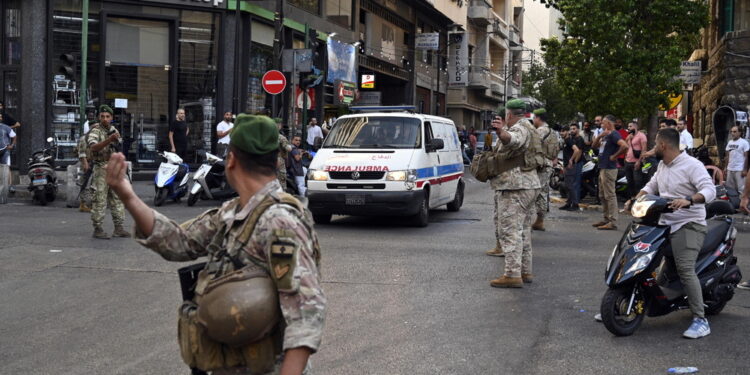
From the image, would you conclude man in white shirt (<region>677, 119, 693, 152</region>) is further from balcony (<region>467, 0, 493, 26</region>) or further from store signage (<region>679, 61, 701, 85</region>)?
balcony (<region>467, 0, 493, 26</region>)

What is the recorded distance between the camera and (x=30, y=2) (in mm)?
21203

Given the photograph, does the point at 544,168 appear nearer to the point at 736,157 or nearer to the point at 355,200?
the point at 355,200

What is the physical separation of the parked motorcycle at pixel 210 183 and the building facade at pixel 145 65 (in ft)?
12.9

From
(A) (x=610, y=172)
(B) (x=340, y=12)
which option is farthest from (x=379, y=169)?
(B) (x=340, y=12)

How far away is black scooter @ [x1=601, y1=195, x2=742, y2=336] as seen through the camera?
6.37 meters

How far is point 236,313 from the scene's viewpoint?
2662 millimetres

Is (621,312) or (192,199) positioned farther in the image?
(192,199)

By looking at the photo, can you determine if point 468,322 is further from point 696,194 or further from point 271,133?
point 271,133

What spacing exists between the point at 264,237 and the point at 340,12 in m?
30.9

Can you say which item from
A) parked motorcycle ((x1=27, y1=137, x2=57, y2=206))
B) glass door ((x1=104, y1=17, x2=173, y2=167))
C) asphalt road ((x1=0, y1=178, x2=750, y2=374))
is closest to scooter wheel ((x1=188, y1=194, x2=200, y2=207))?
parked motorcycle ((x1=27, y1=137, x2=57, y2=206))

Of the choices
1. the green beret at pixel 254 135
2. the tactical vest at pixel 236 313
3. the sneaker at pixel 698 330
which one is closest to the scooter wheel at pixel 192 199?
the sneaker at pixel 698 330

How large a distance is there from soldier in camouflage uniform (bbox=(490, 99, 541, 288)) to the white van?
14.5 feet

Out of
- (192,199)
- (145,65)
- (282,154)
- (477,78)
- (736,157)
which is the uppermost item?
(477,78)

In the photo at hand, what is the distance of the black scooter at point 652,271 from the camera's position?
637 cm
